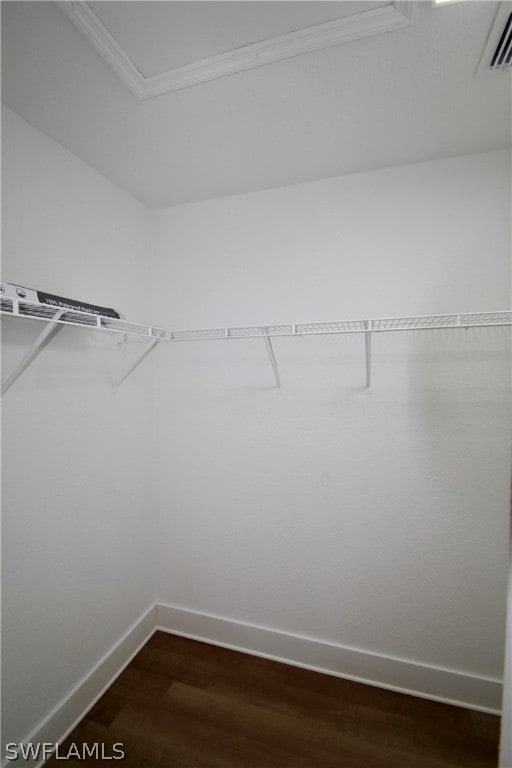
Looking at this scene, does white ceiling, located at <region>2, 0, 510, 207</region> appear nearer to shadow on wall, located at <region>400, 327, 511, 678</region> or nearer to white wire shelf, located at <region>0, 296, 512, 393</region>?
white wire shelf, located at <region>0, 296, 512, 393</region>

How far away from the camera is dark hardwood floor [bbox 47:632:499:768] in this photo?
4.60 ft

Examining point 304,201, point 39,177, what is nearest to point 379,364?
point 304,201

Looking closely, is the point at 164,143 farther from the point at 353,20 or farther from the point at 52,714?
the point at 52,714

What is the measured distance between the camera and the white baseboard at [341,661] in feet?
5.31

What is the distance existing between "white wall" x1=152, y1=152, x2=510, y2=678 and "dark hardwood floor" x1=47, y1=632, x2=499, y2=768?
217mm

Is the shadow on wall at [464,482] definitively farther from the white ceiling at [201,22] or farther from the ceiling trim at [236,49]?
the white ceiling at [201,22]

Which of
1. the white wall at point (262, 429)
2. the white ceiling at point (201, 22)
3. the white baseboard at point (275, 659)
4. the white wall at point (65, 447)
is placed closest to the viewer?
the white ceiling at point (201, 22)

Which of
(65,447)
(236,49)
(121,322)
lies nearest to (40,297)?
(121,322)

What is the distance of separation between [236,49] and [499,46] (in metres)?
0.81

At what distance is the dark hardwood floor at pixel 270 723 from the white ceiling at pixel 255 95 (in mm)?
2598

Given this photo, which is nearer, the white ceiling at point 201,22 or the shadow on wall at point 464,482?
the white ceiling at point 201,22

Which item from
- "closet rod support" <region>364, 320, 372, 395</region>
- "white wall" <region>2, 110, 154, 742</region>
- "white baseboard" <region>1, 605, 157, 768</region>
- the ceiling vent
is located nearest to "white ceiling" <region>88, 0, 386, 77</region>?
the ceiling vent
